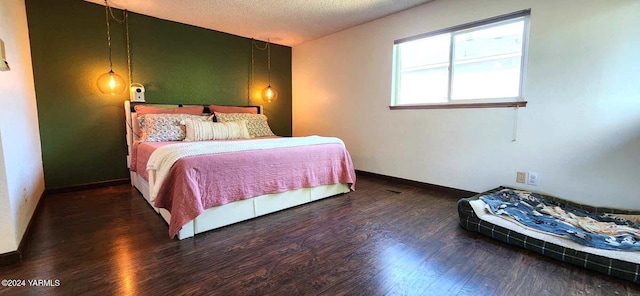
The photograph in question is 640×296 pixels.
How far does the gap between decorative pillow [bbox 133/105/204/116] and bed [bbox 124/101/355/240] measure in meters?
0.51

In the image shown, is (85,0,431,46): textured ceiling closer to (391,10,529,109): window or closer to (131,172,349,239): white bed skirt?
(391,10,529,109): window

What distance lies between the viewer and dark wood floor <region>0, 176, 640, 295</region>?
141 cm

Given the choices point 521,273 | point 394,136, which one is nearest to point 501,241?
point 521,273

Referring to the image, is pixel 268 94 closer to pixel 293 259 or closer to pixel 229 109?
pixel 229 109

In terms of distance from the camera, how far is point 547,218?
202 cm

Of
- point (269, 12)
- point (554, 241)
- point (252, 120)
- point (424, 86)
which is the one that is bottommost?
point (554, 241)

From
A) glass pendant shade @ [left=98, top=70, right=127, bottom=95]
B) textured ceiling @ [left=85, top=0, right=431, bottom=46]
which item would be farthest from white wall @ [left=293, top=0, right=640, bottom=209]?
glass pendant shade @ [left=98, top=70, right=127, bottom=95]

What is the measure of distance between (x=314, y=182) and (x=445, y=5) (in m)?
2.49

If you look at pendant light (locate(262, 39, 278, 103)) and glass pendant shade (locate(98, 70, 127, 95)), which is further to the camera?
pendant light (locate(262, 39, 278, 103))

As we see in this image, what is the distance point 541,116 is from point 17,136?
14.4 ft

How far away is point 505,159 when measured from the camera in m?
2.70

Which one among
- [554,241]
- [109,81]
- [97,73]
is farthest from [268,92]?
[554,241]

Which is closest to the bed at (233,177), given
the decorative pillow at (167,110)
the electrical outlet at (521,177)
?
the decorative pillow at (167,110)

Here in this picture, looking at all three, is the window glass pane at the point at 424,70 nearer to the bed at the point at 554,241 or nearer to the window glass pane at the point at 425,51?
the window glass pane at the point at 425,51
